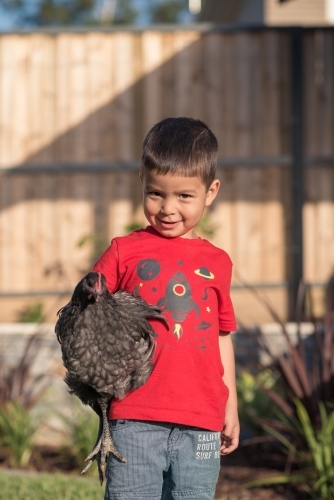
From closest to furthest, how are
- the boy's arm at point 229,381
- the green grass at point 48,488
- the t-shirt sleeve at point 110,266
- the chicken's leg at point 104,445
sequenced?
the chicken's leg at point 104,445 < the t-shirt sleeve at point 110,266 < the boy's arm at point 229,381 < the green grass at point 48,488

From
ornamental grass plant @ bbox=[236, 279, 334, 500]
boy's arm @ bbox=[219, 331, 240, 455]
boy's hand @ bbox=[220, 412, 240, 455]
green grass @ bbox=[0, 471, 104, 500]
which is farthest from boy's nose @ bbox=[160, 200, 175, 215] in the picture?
ornamental grass plant @ bbox=[236, 279, 334, 500]

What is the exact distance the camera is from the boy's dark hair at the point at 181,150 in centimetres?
251

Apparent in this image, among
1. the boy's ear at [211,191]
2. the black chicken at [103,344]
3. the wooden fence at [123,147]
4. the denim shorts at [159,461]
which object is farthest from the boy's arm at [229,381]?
the wooden fence at [123,147]

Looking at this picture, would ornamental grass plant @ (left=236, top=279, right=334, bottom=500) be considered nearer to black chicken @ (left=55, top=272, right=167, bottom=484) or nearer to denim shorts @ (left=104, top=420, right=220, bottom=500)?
denim shorts @ (left=104, top=420, right=220, bottom=500)

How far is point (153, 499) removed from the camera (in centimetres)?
254

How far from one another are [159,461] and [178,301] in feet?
1.63

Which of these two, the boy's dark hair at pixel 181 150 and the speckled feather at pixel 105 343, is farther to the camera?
the boy's dark hair at pixel 181 150

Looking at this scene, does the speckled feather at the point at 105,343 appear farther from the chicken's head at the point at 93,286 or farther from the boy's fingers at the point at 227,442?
the boy's fingers at the point at 227,442

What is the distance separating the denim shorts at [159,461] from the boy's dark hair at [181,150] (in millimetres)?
784

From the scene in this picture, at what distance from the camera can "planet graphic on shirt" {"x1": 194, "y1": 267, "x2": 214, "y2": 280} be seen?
260 centimetres

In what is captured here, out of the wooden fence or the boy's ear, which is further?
the wooden fence

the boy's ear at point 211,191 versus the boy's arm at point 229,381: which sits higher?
the boy's ear at point 211,191

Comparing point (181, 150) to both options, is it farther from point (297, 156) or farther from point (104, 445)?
point (297, 156)

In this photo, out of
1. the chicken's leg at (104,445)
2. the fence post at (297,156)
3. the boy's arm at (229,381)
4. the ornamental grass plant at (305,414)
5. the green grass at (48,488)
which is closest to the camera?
the chicken's leg at (104,445)
